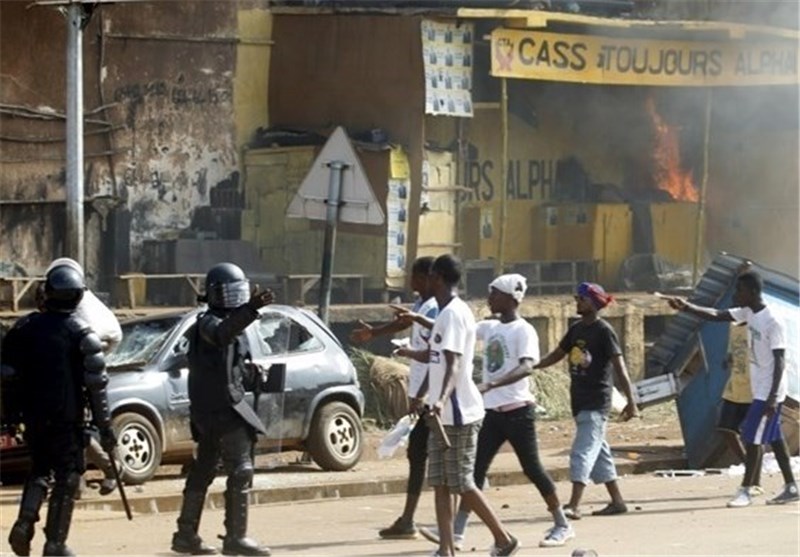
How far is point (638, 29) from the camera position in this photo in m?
25.0

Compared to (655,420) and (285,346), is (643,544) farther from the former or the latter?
(655,420)

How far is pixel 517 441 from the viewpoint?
459 inches

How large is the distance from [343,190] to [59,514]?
6.42 meters

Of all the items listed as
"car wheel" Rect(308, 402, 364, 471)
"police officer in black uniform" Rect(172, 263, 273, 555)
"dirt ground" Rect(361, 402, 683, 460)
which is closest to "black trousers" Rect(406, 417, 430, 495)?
"police officer in black uniform" Rect(172, 263, 273, 555)

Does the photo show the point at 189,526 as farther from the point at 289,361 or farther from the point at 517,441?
the point at 289,361

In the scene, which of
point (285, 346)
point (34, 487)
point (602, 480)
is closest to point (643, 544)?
point (602, 480)

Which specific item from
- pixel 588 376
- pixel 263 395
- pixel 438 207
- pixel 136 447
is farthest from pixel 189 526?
pixel 438 207

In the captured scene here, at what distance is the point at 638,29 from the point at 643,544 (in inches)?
559

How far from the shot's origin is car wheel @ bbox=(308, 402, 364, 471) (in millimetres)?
16047

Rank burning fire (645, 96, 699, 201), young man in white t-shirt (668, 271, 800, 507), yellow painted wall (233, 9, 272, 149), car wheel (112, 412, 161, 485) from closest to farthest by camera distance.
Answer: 1. young man in white t-shirt (668, 271, 800, 507)
2. car wheel (112, 412, 161, 485)
3. yellow painted wall (233, 9, 272, 149)
4. burning fire (645, 96, 699, 201)

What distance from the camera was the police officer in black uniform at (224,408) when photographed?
10633 mm

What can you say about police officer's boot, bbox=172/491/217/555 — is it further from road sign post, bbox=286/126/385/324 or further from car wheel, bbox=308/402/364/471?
road sign post, bbox=286/126/385/324

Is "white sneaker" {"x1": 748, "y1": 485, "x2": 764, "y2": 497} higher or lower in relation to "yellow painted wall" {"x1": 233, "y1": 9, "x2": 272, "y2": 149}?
lower

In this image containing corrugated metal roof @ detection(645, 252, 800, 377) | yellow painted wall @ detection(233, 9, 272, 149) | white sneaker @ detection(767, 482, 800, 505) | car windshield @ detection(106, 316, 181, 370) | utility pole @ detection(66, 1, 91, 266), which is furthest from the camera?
yellow painted wall @ detection(233, 9, 272, 149)
